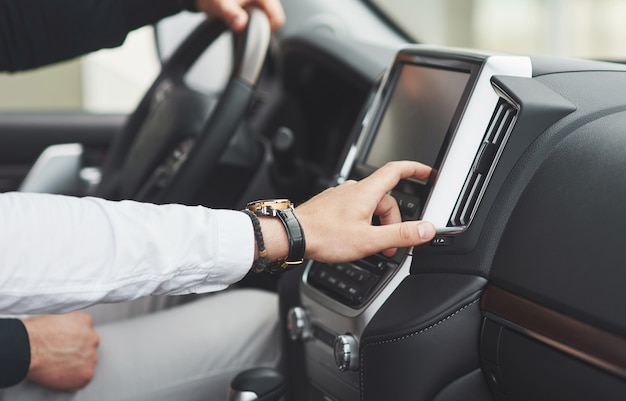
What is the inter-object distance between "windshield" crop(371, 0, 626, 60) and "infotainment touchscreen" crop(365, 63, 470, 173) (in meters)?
0.73

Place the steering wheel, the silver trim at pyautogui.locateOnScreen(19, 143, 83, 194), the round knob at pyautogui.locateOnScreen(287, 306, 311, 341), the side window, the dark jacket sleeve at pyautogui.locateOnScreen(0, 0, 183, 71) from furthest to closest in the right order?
the side window
the silver trim at pyautogui.locateOnScreen(19, 143, 83, 194)
the dark jacket sleeve at pyautogui.locateOnScreen(0, 0, 183, 71)
the steering wheel
the round knob at pyautogui.locateOnScreen(287, 306, 311, 341)

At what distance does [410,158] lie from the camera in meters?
0.97

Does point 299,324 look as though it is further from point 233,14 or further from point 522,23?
point 522,23

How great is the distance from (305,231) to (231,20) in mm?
558

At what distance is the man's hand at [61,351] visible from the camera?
41.4 inches

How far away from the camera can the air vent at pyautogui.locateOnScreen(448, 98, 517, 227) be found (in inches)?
33.9

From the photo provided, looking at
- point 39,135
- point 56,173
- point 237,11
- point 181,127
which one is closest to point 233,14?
point 237,11

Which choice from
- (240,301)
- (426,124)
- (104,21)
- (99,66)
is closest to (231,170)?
(240,301)

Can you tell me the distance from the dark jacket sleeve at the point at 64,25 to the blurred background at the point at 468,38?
0.80 metres

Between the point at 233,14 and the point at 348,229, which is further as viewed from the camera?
the point at 233,14

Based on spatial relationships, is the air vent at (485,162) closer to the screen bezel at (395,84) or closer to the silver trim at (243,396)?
the screen bezel at (395,84)

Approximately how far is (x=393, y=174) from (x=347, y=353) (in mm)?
205

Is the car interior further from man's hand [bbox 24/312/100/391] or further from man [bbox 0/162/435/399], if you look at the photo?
man's hand [bbox 24/312/100/391]

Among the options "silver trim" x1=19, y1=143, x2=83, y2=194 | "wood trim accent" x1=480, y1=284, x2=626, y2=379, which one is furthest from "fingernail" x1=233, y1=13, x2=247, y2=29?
"silver trim" x1=19, y1=143, x2=83, y2=194
